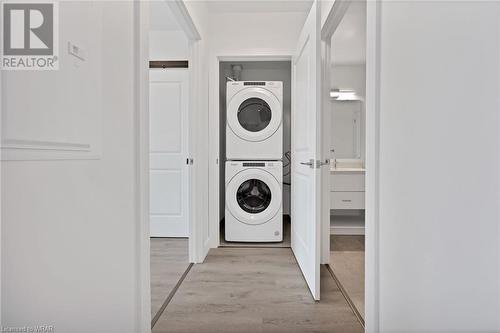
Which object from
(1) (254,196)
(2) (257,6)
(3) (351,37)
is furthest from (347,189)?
(2) (257,6)

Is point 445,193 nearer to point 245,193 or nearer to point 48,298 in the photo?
point 48,298

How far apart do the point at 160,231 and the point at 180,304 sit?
1861 millimetres

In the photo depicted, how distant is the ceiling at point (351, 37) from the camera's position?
309 centimetres

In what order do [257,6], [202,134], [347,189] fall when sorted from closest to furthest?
[202,134] → [257,6] → [347,189]

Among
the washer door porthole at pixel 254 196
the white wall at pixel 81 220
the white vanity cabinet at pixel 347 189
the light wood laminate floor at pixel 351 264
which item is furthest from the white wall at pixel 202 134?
the white vanity cabinet at pixel 347 189

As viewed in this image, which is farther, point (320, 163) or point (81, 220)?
point (320, 163)

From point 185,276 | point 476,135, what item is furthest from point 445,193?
point 185,276

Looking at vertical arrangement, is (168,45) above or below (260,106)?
above

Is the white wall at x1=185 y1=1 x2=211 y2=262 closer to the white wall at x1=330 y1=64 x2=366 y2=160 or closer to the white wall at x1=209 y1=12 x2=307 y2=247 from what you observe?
the white wall at x1=209 y1=12 x2=307 y2=247

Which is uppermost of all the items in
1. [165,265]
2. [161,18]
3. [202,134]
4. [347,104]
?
[161,18]

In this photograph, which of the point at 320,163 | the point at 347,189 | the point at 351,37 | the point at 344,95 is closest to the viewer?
the point at 320,163

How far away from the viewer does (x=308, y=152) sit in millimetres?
2297

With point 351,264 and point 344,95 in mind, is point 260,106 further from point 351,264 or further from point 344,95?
point 351,264

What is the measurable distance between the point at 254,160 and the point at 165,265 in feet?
4.66
